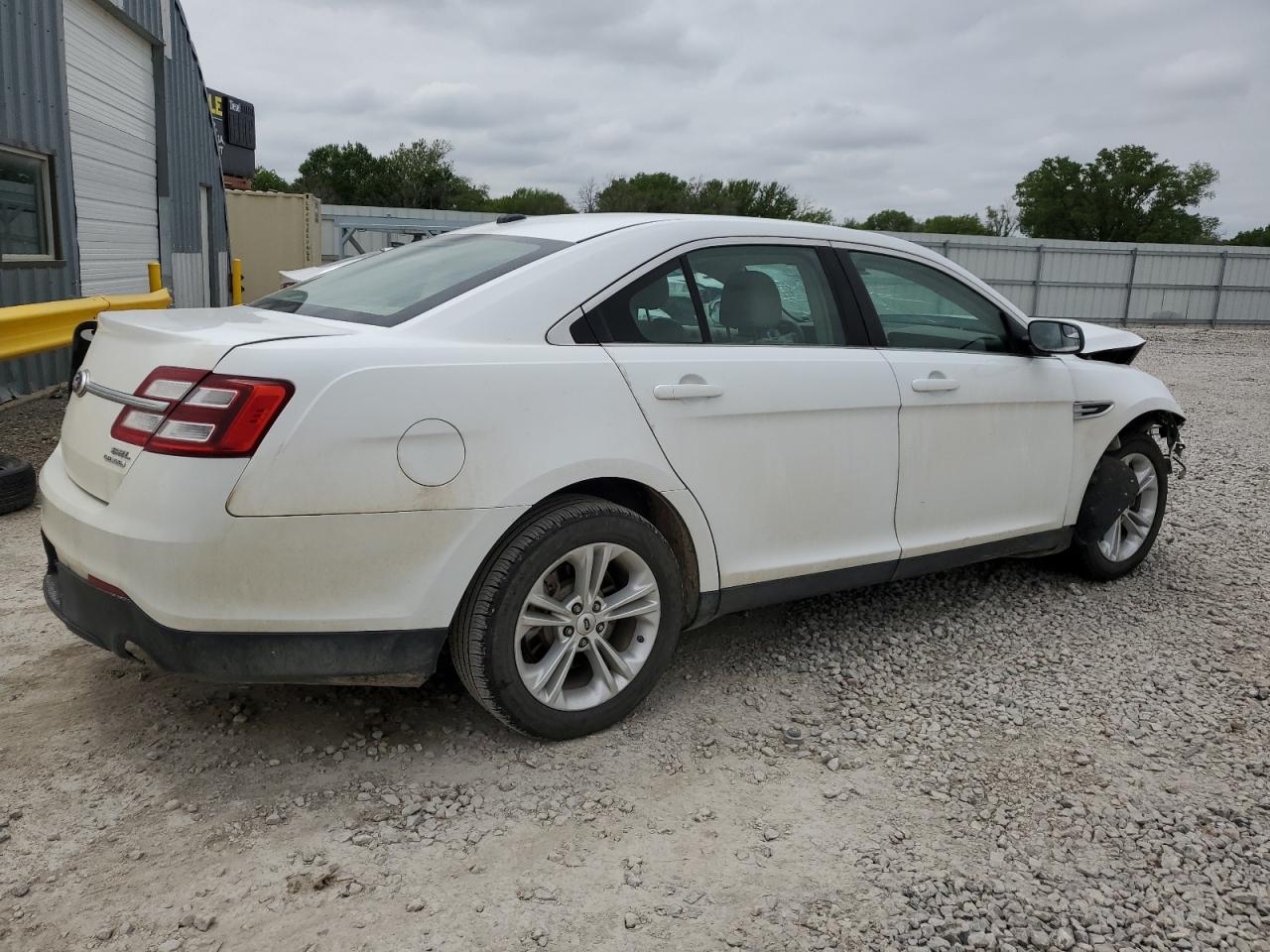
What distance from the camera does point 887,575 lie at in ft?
12.6

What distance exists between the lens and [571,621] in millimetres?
3025

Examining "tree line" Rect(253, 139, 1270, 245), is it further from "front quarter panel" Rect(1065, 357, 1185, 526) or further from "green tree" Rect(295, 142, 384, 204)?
"front quarter panel" Rect(1065, 357, 1185, 526)

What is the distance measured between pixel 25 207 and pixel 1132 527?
29.8ft

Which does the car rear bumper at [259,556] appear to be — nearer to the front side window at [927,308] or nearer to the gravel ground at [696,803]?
the gravel ground at [696,803]

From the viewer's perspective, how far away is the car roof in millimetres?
3410

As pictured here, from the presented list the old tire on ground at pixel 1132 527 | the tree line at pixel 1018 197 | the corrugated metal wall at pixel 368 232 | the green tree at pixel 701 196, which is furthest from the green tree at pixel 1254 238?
the old tire on ground at pixel 1132 527

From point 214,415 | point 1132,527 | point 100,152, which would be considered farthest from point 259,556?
point 100,152

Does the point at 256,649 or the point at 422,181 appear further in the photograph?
the point at 422,181

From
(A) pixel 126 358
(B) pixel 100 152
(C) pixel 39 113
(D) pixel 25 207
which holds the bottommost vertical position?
(A) pixel 126 358

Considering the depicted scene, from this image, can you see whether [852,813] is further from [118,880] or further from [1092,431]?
[1092,431]

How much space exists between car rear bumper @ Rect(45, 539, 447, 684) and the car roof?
1428 millimetres

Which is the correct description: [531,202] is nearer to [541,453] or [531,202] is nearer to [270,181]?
[270,181]

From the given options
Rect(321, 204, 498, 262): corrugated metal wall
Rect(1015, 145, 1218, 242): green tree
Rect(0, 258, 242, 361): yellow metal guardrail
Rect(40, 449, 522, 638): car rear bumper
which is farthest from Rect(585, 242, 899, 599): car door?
Rect(1015, 145, 1218, 242): green tree

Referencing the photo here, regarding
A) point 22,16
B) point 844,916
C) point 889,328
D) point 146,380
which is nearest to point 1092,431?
point 889,328
